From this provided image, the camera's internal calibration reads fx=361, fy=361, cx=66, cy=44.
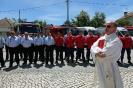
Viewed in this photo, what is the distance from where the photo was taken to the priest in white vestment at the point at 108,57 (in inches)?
283

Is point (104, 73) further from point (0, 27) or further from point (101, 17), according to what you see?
point (0, 27)

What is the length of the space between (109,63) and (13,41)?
36.1 ft

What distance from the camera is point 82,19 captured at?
2717 inches

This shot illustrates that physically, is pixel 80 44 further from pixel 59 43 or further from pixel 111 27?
pixel 111 27

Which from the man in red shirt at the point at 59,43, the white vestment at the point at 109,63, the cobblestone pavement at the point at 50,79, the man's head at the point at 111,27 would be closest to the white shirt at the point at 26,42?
the man in red shirt at the point at 59,43

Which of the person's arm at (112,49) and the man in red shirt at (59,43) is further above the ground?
the person's arm at (112,49)

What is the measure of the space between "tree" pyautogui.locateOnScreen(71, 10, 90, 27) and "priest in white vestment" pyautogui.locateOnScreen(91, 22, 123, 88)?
6116cm

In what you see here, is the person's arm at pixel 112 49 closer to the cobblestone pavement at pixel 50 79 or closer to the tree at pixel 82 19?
the cobblestone pavement at pixel 50 79

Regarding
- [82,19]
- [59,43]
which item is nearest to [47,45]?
[59,43]

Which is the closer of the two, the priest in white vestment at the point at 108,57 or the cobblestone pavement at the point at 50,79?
the priest in white vestment at the point at 108,57

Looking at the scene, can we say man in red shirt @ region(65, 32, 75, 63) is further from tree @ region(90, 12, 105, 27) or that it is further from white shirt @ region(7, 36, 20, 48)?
tree @ region(90, 12, 105, 27)

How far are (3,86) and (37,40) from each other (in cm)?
734

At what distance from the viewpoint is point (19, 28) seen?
1169 inches

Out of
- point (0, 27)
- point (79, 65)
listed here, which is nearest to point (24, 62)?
point (79, 65)
